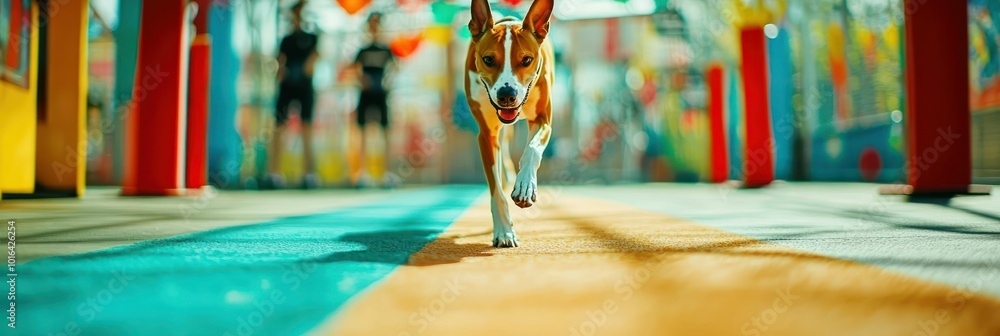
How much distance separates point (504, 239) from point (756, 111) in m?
5.38

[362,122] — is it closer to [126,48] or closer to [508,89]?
[126,48]

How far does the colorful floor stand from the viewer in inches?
39.5

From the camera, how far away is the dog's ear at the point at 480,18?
89.1 inches

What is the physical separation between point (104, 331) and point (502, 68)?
144 cm

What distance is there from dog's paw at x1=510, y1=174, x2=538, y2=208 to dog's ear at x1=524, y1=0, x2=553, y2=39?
24.5 inches

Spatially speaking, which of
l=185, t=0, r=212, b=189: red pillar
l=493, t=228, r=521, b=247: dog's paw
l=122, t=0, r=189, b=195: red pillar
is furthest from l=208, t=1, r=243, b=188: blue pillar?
l=493, t=228, r=521, b=247: dog's paw

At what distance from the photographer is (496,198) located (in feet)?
7.02

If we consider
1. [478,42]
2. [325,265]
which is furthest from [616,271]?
[478,42]

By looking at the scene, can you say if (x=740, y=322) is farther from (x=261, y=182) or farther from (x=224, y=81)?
(x=224, y=81)

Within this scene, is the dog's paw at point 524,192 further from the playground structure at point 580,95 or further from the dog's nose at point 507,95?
the playground structure at point 580,95

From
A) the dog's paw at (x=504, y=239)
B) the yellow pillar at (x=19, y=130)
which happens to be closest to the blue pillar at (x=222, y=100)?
the yellow pillar at (x=19, y=130)

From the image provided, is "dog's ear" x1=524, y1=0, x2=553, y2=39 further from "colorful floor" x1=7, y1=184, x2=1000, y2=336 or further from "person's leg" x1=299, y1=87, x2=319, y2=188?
"person's leg" x1=299, y1=87, x2=319, y2=188

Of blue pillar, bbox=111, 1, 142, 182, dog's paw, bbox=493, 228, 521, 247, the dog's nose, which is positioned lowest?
dog's paw, bbox=493, 228, 521, 247

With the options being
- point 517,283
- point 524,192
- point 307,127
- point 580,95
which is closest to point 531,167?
point 524,192
